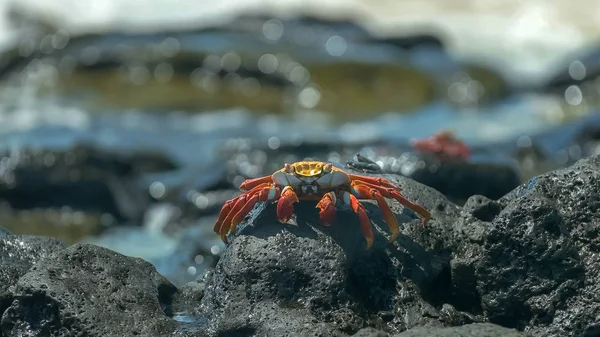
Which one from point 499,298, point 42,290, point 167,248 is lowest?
point 499,298

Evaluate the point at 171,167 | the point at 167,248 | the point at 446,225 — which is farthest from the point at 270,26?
A: the point at 446,225

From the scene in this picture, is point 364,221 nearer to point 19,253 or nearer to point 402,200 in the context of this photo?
point 402,200

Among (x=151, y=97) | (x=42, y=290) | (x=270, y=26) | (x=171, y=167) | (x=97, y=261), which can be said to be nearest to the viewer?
(x=42, y=290)

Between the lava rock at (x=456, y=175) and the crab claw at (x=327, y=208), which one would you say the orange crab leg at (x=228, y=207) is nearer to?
the crab claw at (x=327, y=208)

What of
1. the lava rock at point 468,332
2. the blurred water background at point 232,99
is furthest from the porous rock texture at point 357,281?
the blurred water background at point 232,99

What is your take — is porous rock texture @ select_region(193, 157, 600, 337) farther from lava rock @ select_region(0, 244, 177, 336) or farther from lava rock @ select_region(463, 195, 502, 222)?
lava rock @ select_region(0, 244, 177, 336)

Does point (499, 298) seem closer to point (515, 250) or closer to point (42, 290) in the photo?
point (515, 250)
